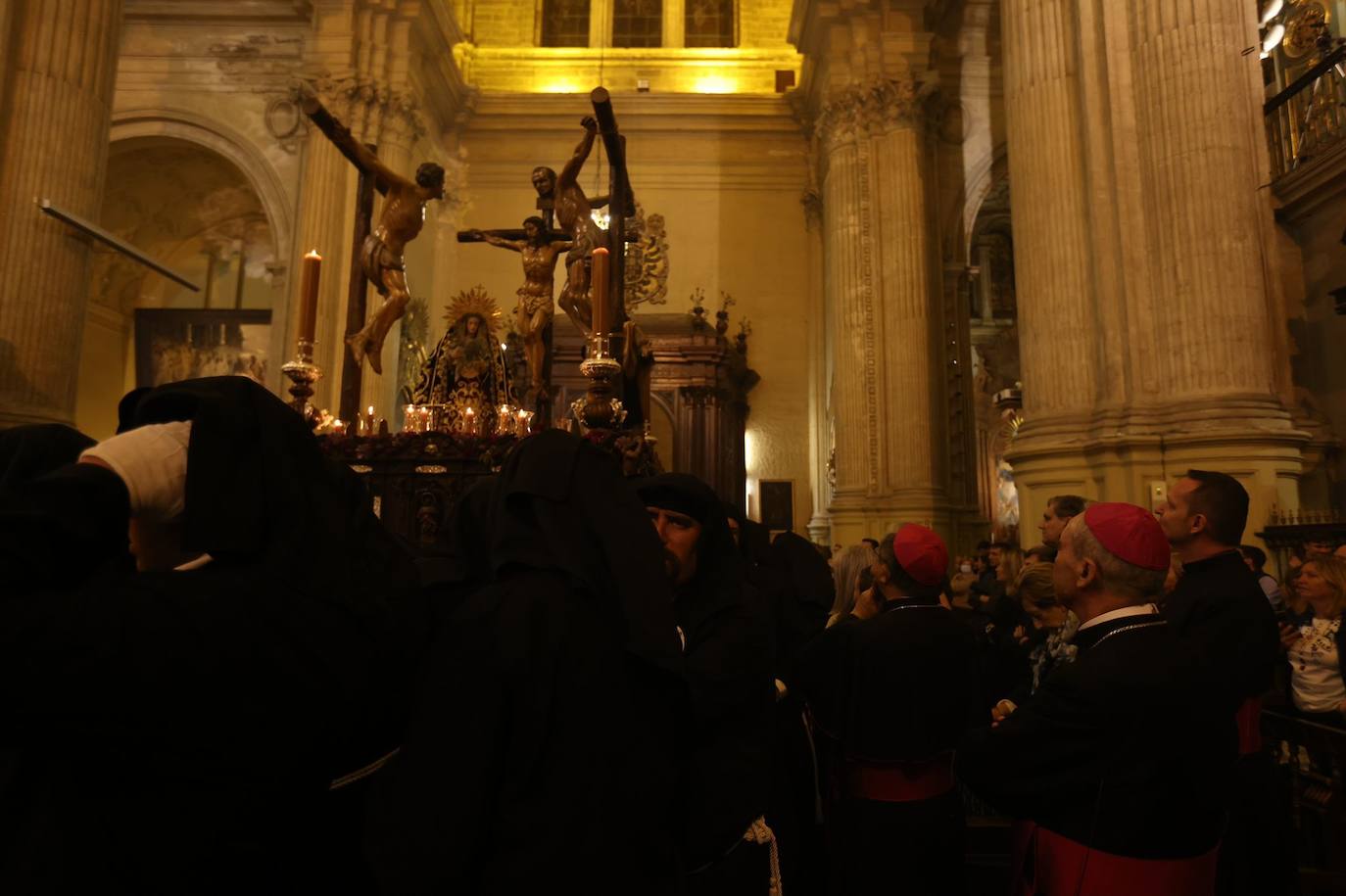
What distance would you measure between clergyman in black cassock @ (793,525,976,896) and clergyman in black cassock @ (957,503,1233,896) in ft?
2.36

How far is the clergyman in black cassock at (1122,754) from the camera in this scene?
2100 mm

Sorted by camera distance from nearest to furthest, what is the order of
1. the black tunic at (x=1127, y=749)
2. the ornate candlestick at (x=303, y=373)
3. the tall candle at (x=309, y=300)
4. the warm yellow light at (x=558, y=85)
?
the black tunic at (x=1127, y=749) < the ornate candlestick at (x=303, y=373) < the tall candle at (x=309, y=300) < the warm yellow light at (x=558, y=85)

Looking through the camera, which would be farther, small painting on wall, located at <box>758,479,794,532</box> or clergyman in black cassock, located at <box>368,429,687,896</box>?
small painting on wall, located at <box>758,479,794,532</box>

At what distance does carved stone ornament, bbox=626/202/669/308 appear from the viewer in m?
17.0

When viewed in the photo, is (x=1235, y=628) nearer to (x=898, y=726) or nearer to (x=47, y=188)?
(x=898, y=726)

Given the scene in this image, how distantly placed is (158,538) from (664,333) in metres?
14.4

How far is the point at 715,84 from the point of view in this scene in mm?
18156

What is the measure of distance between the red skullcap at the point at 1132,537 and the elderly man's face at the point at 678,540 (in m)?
1.10

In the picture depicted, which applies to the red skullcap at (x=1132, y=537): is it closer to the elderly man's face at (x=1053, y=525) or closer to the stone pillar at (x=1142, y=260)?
the elderly man's face at (x=1053, y=525)

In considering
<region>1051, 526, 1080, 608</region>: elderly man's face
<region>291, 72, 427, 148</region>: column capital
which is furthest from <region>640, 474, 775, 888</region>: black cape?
<region>291, 72, 427, 148</region>: column capital

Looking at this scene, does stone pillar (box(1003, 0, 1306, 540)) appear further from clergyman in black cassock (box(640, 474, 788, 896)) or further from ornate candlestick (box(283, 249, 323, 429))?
ornate candlestick (box(283, 249, 323, 429))

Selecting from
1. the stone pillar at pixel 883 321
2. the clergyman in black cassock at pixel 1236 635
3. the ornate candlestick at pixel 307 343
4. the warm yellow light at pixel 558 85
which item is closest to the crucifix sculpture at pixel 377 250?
the ornate candlestick at pixel 307 343

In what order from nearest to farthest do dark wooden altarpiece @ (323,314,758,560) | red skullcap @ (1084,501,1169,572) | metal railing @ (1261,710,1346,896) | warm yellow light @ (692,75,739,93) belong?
red skullcap @ (1084,501,1169,572) < metal railing @ (1261,710,1346,896) < dark wooden altarpiece @ (323,314,758,560) < warm yellow light @ (692,75,739,93)

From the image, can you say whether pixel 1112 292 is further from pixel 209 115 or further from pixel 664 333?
pixel 209 115
